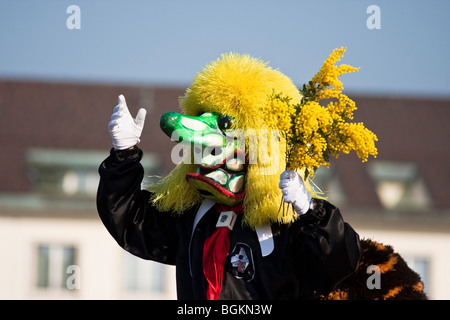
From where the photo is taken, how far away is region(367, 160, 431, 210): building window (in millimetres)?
20750

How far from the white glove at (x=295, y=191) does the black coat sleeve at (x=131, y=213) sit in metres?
0.75

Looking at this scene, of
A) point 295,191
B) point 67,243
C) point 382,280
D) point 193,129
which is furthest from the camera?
point 67,243

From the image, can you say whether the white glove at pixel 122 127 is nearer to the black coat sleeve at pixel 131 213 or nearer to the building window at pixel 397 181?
the black coat sleeve at pixel 131 213

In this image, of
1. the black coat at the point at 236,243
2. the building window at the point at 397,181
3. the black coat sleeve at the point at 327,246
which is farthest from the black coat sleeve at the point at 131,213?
the building window at the point at 397,181

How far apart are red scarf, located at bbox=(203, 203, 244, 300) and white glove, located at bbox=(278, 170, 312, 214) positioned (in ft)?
1.32

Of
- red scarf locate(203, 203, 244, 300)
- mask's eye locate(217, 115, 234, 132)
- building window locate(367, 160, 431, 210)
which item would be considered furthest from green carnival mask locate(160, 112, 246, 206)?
building window locate(367, 160, 431, 210)

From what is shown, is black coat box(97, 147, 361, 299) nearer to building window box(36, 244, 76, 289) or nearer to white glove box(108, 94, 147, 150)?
white glove box(108, 94, 147, 150)

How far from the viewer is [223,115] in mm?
4352

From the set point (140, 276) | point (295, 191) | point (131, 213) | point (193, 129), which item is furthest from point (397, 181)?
point (295, 191)

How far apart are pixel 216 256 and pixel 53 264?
53.2ft

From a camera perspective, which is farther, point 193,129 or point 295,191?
point 193,129

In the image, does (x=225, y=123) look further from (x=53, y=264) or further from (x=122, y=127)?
(x=53, y=264)

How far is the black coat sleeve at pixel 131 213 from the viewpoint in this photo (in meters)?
4.37

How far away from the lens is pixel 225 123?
14.2 ft
